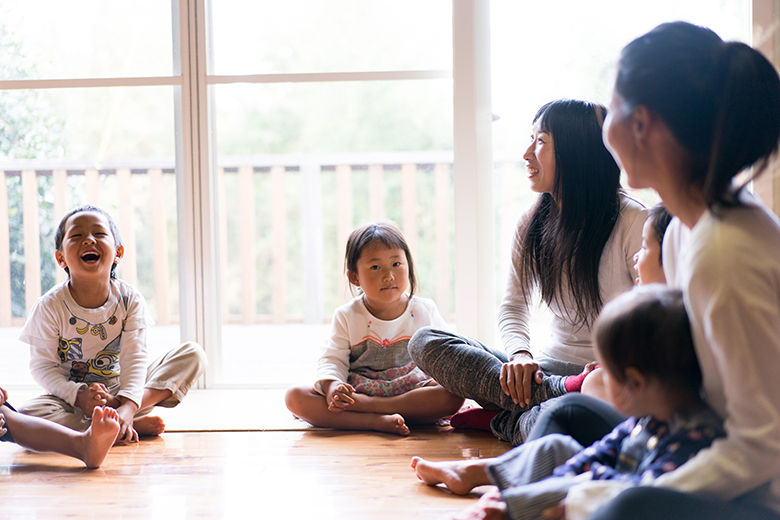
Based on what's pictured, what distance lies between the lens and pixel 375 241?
6.43 feet

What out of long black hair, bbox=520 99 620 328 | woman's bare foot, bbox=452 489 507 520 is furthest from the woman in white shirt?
long black hair, bbox=520 99 620 328

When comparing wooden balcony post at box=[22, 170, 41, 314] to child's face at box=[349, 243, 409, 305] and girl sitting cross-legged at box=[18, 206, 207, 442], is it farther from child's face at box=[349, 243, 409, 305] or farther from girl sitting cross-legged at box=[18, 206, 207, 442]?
child's face at box=[349, 243, 409, 305]

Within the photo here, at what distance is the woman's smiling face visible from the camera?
1670mm

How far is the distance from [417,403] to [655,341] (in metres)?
1.09

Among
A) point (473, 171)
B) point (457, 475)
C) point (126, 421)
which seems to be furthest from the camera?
point (473, 171)

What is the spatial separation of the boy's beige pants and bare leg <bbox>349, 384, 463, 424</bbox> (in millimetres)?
537

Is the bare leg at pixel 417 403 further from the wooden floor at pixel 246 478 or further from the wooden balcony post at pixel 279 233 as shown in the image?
the wooden balcony post at pixel 279 233

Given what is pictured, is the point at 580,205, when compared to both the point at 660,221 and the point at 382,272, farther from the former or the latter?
the point at 382,272

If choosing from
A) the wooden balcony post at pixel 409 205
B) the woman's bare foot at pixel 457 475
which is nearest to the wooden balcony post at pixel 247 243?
the wooden balcony post at pixel 409 205

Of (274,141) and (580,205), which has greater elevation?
(274,141)

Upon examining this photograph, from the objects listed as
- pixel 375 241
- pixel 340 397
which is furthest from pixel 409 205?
pixel 340 397

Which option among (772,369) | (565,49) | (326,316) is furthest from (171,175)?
(772,369)

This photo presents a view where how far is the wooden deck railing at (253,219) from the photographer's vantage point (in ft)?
7.92

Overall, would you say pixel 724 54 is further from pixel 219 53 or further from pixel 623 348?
pixel 219 53
